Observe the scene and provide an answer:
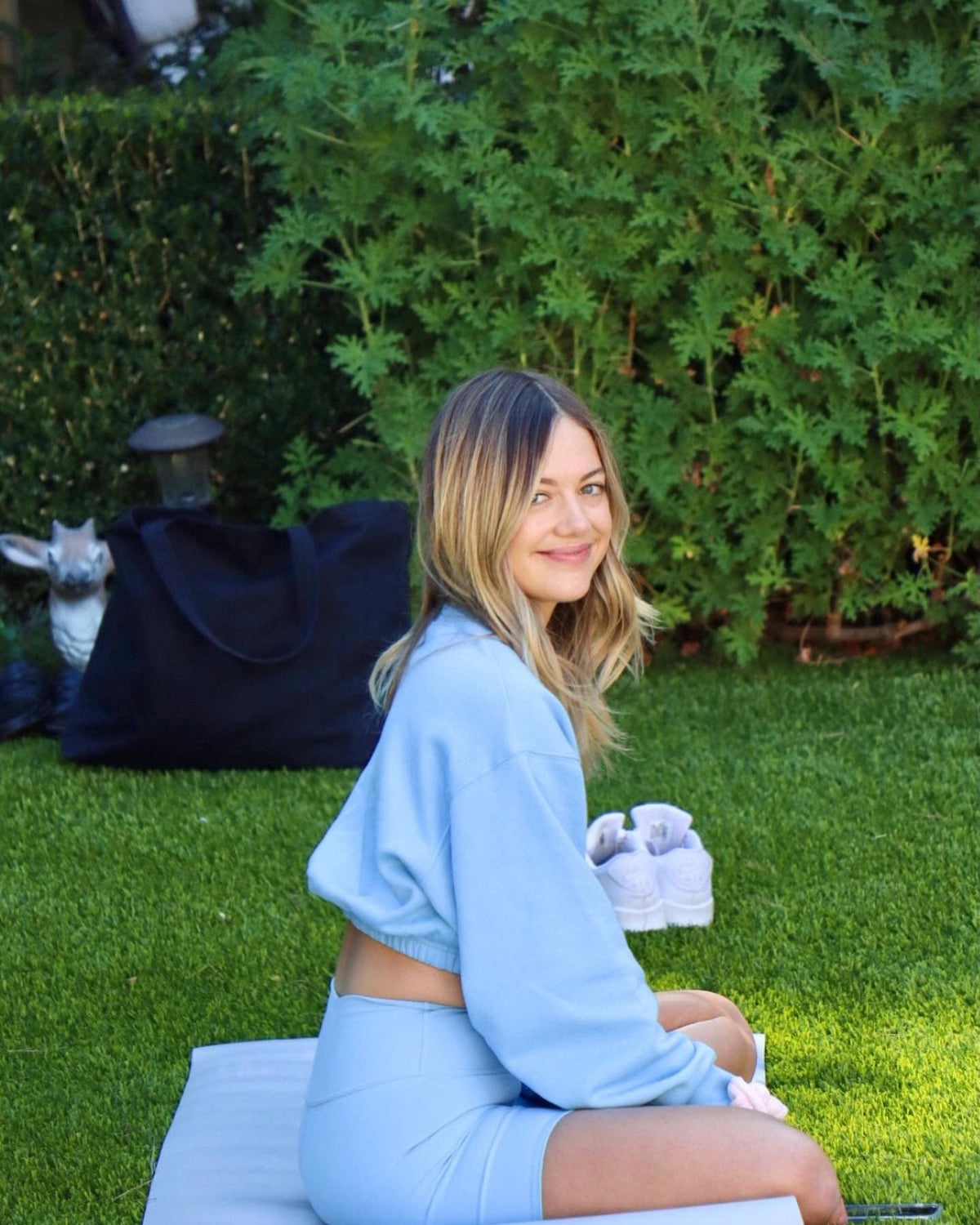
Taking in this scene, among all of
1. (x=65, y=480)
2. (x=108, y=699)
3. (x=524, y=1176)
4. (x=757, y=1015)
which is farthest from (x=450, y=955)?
(x=65, y=480)

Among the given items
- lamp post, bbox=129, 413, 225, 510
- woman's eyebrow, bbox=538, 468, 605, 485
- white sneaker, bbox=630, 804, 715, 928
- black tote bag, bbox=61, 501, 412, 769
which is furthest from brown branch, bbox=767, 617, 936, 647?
woman's eyebrow, bbox=538, 468, 605, 485

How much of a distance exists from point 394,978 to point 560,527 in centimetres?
69

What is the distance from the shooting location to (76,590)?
5109 mm

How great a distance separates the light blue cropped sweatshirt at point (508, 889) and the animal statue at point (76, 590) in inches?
125

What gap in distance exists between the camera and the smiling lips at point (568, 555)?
2.33 meters

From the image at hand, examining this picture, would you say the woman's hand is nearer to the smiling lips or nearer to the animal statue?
the smiling lips

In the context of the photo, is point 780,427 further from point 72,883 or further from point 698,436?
point 72,883

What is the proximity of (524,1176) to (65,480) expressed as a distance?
4.59 meters

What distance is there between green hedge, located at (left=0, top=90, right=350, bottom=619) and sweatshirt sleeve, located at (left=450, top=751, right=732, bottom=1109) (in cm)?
418

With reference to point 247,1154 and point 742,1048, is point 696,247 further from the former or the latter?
point 247,1154

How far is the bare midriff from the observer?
2.12 meters

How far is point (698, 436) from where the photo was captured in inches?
202

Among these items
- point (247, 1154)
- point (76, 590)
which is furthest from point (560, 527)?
point (76, 590)

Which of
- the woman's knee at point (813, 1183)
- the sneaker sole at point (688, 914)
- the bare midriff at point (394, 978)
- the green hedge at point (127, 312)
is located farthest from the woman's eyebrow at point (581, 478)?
the green hedge at point (127, 312)
